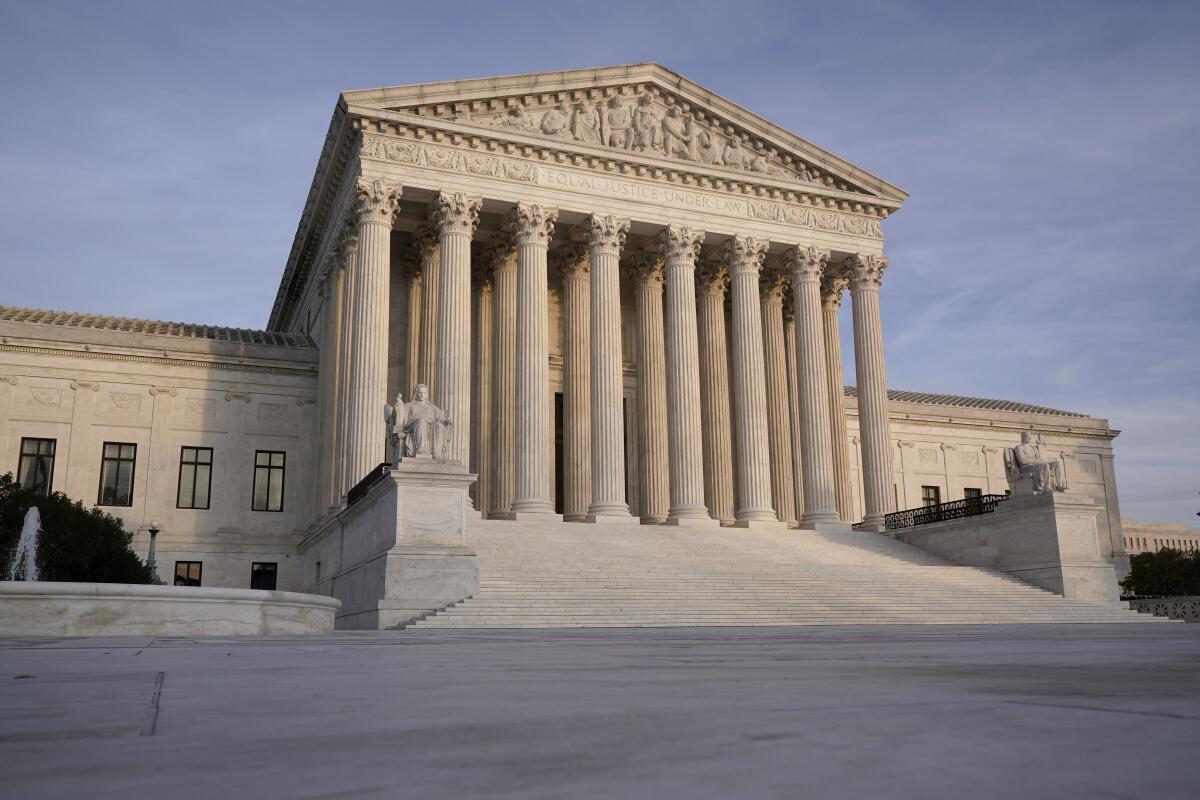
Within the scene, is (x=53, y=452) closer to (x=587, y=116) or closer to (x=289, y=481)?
(x=289, y=481)

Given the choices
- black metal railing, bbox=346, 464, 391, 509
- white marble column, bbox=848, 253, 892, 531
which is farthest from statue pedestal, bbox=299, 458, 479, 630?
white marble column, bbox=848, 253, 892, 531

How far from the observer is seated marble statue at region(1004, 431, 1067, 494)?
103ft

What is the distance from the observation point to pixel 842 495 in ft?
131

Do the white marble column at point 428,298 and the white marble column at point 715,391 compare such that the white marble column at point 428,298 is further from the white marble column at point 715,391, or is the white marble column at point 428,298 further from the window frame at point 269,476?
the white marble column at point 715,391

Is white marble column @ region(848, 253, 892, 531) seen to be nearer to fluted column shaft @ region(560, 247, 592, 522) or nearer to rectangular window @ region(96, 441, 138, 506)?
fluted column shaft @ region(560, 247, 592, 522)

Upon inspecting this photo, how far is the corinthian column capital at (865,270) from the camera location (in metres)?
40.8

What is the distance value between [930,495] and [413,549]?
35.9 m

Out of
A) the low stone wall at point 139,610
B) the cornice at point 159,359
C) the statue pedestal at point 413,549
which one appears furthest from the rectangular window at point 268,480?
the low stone wall at point 139,610

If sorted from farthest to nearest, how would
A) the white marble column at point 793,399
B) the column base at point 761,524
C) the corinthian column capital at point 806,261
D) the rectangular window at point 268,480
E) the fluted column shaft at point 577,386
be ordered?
the white marble column at point 793,399 < the corinthian column capital at point 806,261 < the rectangular window at point 268,480 < the fluted column shaft at point 577,386 < the column base at point 761,524

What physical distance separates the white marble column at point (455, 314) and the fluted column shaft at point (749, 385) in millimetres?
10635

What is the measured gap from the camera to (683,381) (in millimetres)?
36281

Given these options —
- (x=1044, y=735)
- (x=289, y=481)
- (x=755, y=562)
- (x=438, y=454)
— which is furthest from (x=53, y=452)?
(x=1044, y=735)

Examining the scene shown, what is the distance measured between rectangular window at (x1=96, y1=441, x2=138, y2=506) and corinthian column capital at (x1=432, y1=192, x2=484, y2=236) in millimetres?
15318

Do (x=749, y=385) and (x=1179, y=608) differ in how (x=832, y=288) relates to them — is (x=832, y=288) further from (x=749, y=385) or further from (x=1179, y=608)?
(x=1179, y=608)
